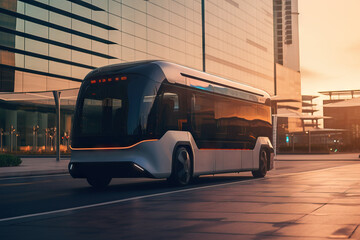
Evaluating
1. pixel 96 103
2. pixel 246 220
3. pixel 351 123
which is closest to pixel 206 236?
pixel 246 220

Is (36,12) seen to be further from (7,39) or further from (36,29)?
(7,39)

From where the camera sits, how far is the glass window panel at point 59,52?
56491 mm

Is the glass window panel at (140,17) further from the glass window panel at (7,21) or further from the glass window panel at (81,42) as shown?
the glass window panel at (7,21)

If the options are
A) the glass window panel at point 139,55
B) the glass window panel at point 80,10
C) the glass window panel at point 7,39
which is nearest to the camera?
the glass window panel at point 7,39

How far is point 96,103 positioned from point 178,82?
2.21 m

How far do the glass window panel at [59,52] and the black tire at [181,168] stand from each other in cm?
4492

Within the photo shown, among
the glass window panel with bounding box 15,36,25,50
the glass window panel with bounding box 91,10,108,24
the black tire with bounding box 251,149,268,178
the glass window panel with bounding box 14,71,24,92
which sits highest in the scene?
the glass window panel with bounding box 91,10,108,24

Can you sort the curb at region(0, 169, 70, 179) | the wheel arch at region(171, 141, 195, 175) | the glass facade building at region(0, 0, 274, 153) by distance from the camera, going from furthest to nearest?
the glass facade building at region(0, 0, 274, 153)
the curb at region(0, 169, 70, 179)
the wheel arch at region(171, 141, 195, 175)

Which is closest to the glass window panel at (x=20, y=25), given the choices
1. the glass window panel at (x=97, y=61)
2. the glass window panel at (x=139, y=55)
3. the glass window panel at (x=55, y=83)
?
the glass window panel at (x=55, y=83)

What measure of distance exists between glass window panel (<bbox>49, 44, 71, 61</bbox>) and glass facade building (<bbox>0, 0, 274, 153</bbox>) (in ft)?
0.34

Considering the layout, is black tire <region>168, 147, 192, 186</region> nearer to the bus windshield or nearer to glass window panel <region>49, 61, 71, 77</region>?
the bus windshield

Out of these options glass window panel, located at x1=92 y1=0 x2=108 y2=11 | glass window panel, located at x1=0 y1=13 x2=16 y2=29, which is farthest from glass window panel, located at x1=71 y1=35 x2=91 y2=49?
glass window panel, located at x1=0 y1=13 x2=16 y2=29

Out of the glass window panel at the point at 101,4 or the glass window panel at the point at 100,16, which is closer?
the glass window panel at the point at 101,4

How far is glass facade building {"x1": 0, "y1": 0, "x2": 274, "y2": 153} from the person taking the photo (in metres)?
53.5
